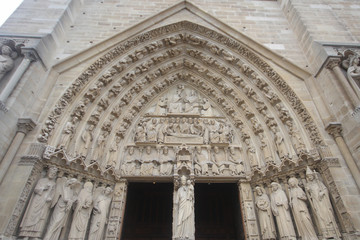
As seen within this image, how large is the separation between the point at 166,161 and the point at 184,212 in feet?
4.55

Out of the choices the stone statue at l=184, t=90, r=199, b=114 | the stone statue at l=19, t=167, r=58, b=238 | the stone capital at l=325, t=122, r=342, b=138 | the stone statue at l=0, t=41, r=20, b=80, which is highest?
the stone statue at l=184, t=90, r=199, b=114

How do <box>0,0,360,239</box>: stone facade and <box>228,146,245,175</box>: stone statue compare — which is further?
<box>228,146,245,175</box>: stone statue

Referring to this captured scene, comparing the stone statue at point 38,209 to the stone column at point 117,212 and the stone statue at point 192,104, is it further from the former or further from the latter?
the stone statue at point 192,104

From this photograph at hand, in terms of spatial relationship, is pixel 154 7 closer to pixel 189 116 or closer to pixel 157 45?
pixel 157 45

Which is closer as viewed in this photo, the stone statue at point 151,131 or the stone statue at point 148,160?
the stone statue at point 148,160

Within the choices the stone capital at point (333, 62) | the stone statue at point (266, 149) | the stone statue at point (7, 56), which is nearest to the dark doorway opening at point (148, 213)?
the stone statue at point (266, 149)

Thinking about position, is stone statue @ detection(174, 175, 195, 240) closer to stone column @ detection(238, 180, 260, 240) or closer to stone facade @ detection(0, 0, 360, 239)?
stone facade @ detection(0, 0, 360, 239)

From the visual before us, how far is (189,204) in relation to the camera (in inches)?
188

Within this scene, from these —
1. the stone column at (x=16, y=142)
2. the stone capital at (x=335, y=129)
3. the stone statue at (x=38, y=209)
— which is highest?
the stone capital at (x=335, y=129)

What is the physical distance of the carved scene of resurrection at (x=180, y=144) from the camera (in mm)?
4273

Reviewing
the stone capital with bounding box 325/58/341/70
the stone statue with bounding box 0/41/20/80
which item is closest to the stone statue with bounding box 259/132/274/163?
the stone capital with bounding box 325/58/341/70

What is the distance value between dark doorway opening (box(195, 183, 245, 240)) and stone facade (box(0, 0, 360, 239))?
77.7 inches

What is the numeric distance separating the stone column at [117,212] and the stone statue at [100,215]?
0.57 ft

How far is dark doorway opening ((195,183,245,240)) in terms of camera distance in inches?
263
